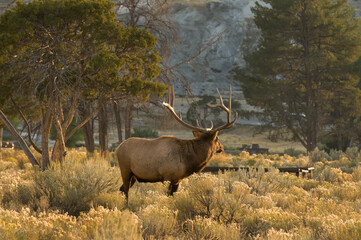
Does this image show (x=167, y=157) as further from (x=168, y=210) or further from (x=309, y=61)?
(x=309, y=61)

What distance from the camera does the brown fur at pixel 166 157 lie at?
7.57 metres

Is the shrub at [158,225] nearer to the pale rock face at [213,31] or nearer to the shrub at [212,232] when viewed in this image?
the shrub at [212,232]

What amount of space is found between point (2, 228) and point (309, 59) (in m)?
24.1

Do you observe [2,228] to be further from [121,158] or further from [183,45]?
[183,45]

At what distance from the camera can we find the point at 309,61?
26.4 metres

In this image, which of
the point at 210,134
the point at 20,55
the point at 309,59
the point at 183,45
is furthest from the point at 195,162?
the point at 183,45

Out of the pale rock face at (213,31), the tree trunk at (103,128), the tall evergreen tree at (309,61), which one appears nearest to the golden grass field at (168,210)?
Result: the tree trunk at (103,128)

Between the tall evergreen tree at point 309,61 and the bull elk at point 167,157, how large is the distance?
2026 centimetres

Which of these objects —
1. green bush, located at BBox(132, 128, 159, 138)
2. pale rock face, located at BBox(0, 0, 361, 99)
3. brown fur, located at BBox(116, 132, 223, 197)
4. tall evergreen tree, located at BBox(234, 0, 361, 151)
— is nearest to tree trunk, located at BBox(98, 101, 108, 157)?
brown fur, located at BBox(116, 132, 223, 197)

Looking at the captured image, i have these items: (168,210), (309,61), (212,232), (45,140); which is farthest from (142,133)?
(212,232)

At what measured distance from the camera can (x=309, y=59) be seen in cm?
2650

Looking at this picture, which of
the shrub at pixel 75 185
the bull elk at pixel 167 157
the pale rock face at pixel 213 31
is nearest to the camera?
the bull elk at pixel 167 157

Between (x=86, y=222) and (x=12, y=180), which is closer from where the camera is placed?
(x=86, y=222)

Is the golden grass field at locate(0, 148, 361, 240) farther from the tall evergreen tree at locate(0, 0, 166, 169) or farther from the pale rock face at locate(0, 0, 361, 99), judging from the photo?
the pale rock face at locate(0, 0, 361, 99)
